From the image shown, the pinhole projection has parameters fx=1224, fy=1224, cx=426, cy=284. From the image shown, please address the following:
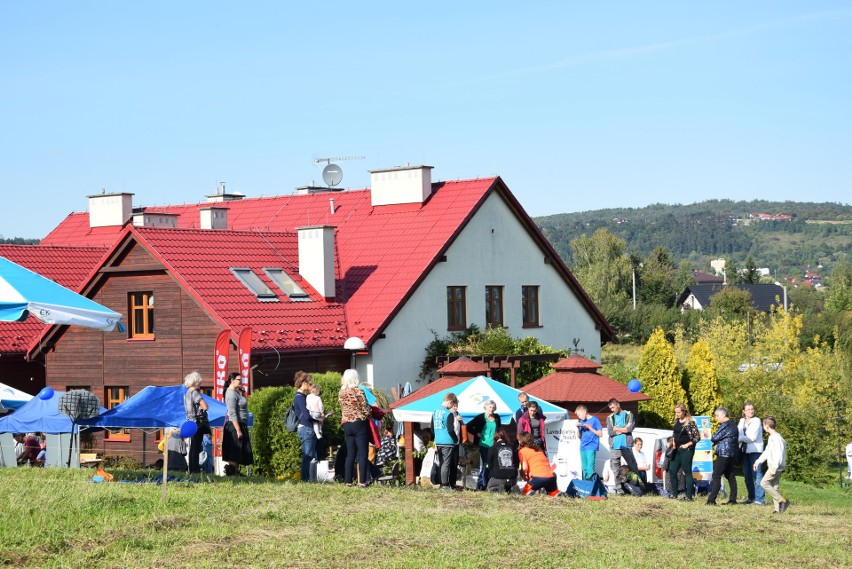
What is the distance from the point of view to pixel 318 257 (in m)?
31.1

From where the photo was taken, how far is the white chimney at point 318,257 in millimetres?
31062

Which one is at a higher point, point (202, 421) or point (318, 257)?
point (318, 257)

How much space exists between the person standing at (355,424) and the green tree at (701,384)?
18.6 meters

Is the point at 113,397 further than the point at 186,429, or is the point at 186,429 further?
the point at 113,397

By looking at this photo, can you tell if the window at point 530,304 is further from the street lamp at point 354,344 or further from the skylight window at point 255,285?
the skylight window at point 255,285

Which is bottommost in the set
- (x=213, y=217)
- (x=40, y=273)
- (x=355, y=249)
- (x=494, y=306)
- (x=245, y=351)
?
(x=245, y=351)

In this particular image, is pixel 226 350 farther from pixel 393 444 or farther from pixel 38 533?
pixel 38 533

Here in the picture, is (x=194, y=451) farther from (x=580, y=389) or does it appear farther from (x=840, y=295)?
(x=840, y=295)

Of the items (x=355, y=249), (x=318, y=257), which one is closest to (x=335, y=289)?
(x=318, y=257)

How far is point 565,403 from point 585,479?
6.88 meters

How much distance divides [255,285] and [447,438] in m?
12.7

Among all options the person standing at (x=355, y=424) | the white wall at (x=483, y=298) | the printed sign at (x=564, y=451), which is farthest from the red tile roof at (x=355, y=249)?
the person standing at (x=355, y=424)

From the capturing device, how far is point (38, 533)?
11.4 m

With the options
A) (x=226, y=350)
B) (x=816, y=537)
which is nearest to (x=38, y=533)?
(x=816, y=537)
